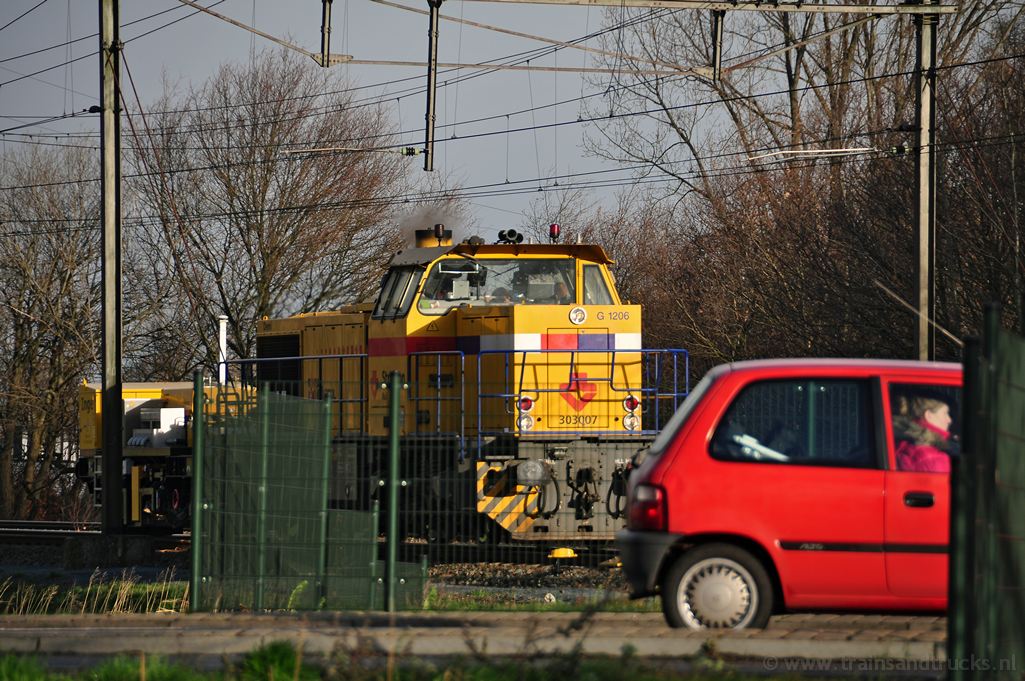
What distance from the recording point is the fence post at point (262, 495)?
10031mm

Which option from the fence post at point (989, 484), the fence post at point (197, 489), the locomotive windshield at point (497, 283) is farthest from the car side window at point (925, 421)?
the locomotive windshield at point (497, 283)

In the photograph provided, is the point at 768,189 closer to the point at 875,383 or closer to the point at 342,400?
the point at 342,400

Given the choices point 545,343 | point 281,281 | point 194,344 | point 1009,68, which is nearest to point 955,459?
point 545,343

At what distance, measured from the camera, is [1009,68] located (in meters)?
23.1

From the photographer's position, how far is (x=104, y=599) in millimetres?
13055

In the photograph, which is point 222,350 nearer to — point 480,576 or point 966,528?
point 480,576

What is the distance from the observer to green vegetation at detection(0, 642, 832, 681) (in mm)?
5824

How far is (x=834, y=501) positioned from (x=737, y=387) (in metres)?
0.83

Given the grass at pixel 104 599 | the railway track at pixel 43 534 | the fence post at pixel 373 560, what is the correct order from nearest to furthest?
the fence post at pixel 373 560, the grass at pixel 104 599, the railway track at pixel 43 534

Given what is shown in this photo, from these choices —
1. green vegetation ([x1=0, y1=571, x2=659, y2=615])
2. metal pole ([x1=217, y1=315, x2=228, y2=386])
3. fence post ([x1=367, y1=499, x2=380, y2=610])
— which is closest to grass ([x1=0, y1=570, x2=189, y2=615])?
green vegetation ([x1=0, y1=571, x2=659, y2=615])

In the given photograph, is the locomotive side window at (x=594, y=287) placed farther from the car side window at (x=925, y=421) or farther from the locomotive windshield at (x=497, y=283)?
the car side window at (x=925, y=421)

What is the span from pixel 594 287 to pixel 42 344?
28.7 metres

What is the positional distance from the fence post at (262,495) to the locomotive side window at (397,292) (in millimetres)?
5710

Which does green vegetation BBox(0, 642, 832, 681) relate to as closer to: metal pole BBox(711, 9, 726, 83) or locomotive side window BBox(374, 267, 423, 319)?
locomotive side window BBox(374, 267, 423, 319)
